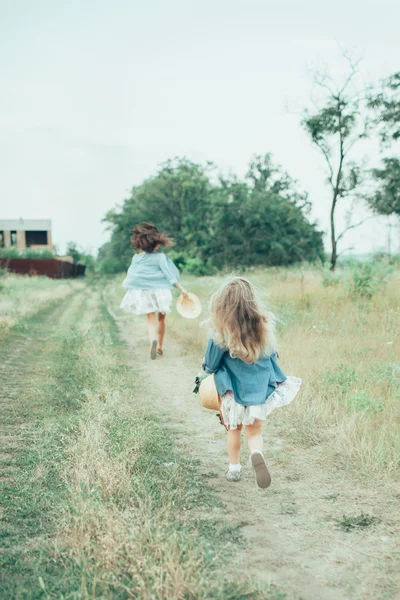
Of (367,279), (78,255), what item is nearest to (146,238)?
(367,279)

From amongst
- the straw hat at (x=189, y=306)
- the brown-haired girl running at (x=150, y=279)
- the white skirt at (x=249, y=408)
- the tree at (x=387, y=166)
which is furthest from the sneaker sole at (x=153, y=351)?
the tree at (x=387, y=166)

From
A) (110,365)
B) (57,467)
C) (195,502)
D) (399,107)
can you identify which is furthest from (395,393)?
(399,107)

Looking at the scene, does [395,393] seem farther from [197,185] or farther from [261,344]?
[197,185]

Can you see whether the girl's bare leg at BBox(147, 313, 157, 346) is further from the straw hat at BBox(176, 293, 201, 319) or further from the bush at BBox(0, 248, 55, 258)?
the bush at BBox(0, 248, 55, 258)

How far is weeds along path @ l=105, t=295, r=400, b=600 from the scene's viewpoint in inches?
97.2

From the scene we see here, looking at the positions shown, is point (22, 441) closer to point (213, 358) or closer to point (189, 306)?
point (213, 358)

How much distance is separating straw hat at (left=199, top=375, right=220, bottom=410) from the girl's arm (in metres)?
0.19

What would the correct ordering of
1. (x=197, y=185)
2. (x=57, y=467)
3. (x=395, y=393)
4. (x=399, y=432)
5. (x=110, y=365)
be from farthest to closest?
(x=197, y=185), (x=110, y=365), (x=395, y=393), (x=399, y=432), (x=57, y=467)

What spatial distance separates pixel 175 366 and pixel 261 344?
4.26 meters

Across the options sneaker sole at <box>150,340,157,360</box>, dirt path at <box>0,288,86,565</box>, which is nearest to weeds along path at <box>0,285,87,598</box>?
dirt path at <box>0,288,86,565</box>

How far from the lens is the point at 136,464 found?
365 centimetres

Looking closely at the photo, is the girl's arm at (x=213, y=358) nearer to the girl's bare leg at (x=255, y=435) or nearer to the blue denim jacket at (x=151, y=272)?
the girl's bare leg at (x=255, y=435)

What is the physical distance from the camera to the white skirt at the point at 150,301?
8.91 m

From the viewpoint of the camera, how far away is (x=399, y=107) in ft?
73.6
